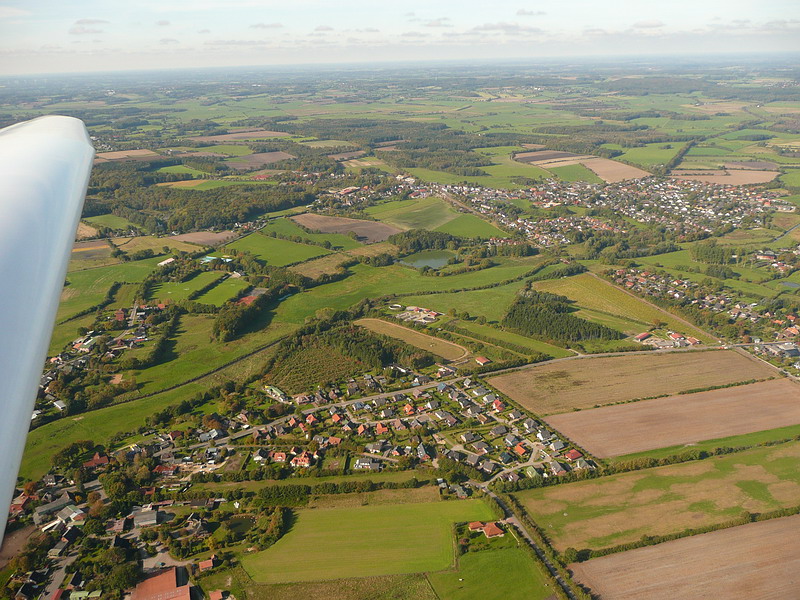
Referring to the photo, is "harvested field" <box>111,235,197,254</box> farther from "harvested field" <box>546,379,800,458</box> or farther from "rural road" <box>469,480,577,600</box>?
"harvested field" <box>546,379,800,458</box>

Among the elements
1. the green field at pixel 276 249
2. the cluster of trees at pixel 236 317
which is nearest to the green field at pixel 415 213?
the green field at pixel 276 249

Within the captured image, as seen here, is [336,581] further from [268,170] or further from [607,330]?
[268,170]

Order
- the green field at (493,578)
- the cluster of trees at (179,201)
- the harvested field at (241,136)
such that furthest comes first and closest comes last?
the harvested field at (241,136) → the cluster of trees at (179,201) → the green field at (493,578)

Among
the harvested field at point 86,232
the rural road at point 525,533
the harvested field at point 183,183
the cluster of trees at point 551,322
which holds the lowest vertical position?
the rural road at point 525,533

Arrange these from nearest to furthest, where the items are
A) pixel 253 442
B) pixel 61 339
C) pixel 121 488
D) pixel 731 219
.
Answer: pixel 121 488 → pixel 253 442 → pixel 61 339 → pixel 731 219

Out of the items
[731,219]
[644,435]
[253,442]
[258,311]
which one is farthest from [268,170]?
[644,435]

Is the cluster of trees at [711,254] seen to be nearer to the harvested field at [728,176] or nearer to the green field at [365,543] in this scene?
the harvested field at [728,176]

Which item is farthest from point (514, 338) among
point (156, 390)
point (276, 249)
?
point (276, 249)
